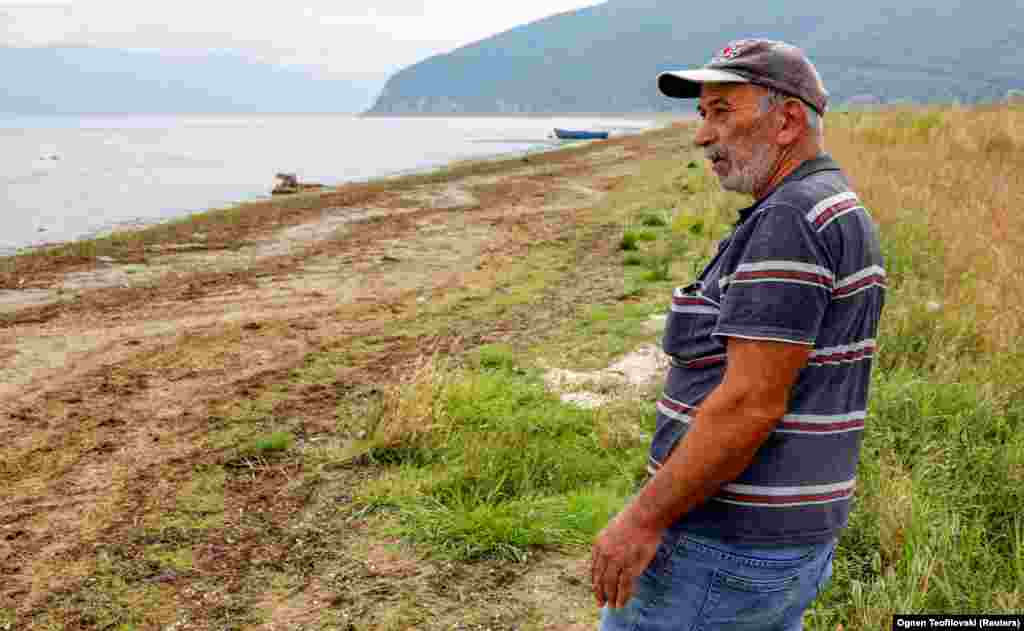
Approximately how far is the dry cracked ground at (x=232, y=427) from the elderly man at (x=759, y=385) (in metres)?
1.90

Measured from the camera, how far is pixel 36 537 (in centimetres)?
446

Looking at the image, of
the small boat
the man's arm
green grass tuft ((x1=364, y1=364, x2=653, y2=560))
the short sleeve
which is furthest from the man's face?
the small boat

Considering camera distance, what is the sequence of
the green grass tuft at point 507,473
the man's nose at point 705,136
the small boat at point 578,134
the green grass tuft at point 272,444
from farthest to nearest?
the small boat at point 578,134 < the green grass tuft at point 272,444 < the green grass tuft at point 507,473 < the man's nose at point 705,136

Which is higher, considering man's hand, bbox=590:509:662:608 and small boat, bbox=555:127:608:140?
small boat, bbox=555:127:608:140

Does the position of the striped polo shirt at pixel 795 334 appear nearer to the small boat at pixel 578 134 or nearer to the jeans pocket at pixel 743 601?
the jeans pocket at pixel 743 601

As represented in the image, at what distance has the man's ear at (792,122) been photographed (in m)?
1.82

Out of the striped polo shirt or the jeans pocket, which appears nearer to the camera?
the striped polo shirt

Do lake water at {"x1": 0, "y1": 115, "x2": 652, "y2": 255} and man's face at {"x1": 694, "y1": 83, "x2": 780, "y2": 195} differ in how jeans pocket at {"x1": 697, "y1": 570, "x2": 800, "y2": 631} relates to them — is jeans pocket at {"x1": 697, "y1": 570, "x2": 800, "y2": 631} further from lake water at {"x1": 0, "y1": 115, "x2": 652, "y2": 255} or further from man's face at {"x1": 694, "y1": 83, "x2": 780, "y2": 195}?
lake water at {"x1": 0, "y1": 115, "x2": 652, "y2": 255}

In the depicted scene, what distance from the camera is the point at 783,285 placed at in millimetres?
1596

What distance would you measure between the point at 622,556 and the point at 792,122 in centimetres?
108

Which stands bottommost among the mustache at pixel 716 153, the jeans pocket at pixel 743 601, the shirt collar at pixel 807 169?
the jeans pocket at pixel 743 601

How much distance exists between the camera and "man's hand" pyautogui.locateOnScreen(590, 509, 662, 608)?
72.2 inches

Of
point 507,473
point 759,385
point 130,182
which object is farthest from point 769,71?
point 130,182

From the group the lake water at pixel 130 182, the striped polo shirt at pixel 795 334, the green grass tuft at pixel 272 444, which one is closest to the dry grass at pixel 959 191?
the striped polo shirt at pixel 795 334
